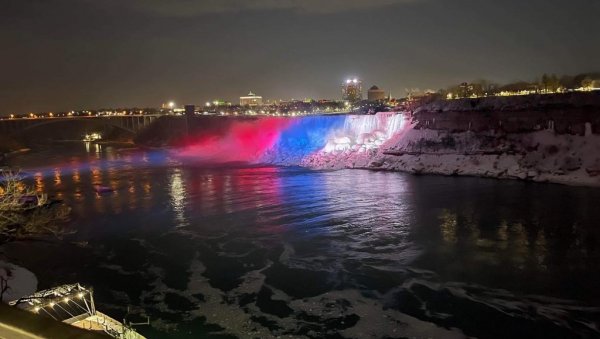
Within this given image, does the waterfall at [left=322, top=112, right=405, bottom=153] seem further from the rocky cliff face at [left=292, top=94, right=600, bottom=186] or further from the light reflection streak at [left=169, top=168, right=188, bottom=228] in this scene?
the light reflection streak at [left=169, top=168, right=188, bottom=228]

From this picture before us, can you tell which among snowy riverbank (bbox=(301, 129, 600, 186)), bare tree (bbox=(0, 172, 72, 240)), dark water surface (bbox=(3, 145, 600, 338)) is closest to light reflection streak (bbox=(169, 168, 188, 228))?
dark water surface (bbox=(3, 145, 600, 338))

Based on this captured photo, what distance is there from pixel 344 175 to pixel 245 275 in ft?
73.0

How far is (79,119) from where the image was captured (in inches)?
3974

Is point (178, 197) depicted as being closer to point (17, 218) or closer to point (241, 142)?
point (17, 218)

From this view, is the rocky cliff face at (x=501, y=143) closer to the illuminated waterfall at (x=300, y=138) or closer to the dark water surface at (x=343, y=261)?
the illuminated waterfall at (x=300, y=138)

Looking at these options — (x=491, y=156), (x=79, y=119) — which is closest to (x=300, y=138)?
(x=491, y=156)

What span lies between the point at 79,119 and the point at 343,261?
3998 inches

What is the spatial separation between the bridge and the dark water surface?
73857 millimetres

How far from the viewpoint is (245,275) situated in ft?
45.3

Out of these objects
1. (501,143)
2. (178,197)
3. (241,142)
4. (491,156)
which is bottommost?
(178,197)

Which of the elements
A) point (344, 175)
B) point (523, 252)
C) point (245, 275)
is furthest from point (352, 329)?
point (344, 175)

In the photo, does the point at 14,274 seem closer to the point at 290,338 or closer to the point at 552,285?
the point at 290,338

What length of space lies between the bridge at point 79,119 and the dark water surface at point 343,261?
73.9 meters

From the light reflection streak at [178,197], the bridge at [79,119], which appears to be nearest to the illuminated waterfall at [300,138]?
the light reflection streak at [178,197]
